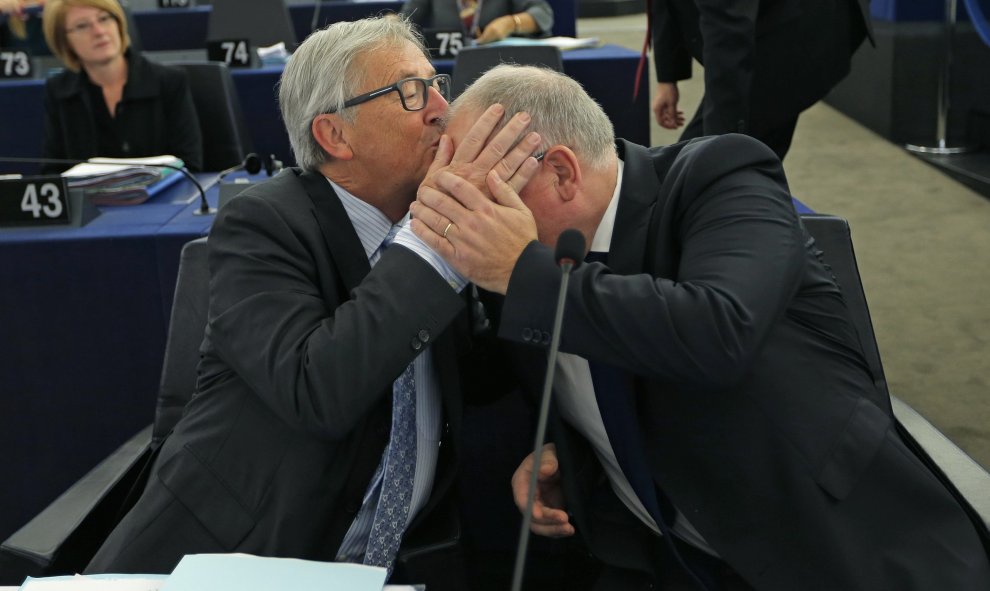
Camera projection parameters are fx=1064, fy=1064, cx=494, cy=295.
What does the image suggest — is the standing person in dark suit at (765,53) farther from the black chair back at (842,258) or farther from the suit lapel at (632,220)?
the suit lapel at (632,220)

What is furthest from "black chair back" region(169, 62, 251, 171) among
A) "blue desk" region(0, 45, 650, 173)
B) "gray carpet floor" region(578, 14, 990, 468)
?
"gray carpet floor" region(578, 14, 990, 468)

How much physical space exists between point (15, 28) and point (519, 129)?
5645 millimetres

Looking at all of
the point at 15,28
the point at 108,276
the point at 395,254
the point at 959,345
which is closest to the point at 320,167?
the point at 395,254

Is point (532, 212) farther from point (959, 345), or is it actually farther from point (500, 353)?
point (959, 345)

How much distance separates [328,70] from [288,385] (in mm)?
485

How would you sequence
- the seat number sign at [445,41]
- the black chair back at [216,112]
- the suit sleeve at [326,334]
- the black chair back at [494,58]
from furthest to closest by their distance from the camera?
the seat number sign at [445,41] < the black chair back at [216,112] < the black chair back at [494,58] < the suit sleeve at [326,334]

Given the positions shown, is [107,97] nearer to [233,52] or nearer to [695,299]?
[233,52]

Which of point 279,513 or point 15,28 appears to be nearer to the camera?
point 279,513

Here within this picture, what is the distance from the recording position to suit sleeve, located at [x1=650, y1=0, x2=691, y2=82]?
288 cm

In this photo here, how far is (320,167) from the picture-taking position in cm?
158

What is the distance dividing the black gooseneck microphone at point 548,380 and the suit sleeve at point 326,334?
1.06 ft

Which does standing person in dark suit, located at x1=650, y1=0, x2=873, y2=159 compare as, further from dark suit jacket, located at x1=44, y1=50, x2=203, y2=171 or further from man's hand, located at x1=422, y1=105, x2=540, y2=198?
dark suit jacket, located at x1=44, y1=50, x2=203, y2=171

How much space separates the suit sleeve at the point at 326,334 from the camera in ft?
4.17

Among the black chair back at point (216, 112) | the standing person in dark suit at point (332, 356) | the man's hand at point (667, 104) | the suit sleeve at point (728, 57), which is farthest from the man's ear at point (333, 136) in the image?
the black chair back at point (216, 112)
